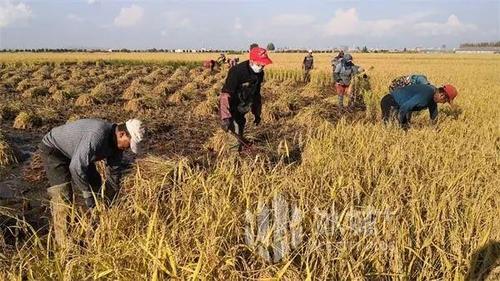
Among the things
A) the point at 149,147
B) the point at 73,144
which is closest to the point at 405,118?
the point at 149,147

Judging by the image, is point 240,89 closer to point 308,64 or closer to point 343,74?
point 343,74

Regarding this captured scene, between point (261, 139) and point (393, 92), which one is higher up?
point (393, 92)

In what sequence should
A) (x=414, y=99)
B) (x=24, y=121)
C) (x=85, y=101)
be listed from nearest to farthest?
(x=414, y=99), (x=24, y=121), (x=85, y=101)

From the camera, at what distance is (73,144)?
9.98 feet

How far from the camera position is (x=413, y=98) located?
5270mm

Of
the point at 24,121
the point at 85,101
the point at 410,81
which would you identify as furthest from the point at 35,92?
the point at 410,81

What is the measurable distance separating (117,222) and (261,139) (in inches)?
191

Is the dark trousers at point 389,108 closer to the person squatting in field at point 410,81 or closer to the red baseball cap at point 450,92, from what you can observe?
the person squatting in field at point 410,81

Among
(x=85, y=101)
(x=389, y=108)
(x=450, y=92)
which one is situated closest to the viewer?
(x=450, y=92)

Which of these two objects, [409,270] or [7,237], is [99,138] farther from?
[409,270]

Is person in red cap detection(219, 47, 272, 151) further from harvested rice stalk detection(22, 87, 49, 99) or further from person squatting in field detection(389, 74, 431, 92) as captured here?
harvested rice stalk detection(22, 87, 49, 99)

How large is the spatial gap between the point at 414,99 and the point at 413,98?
0.02m

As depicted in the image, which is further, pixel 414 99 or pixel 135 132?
pixel 414 99

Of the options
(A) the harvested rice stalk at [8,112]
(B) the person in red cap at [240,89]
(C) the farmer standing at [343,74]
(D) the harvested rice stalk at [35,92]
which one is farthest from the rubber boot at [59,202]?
(D) the harvested rice stalk at [35,92]
